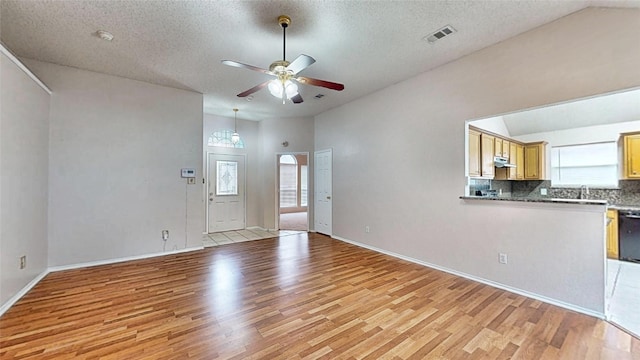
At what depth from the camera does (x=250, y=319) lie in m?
2.46

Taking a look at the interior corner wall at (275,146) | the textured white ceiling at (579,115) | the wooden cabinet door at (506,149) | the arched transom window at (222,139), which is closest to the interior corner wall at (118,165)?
the arched transom window at (222,139)

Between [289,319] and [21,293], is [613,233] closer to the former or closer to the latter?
[289,319]

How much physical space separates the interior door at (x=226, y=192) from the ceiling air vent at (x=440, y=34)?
5432mm

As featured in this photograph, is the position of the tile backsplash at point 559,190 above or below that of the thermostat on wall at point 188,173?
below

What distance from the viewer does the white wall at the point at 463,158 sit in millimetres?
2543

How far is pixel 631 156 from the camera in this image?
4.28 m

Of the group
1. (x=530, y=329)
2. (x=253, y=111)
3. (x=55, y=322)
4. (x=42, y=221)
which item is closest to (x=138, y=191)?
(x=42, y=221)

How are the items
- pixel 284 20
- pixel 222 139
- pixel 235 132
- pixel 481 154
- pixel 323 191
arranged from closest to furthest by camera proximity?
pixel 284 20
pixel 481 154
pixel 323 191
pixel 222 139
pixel 235 132

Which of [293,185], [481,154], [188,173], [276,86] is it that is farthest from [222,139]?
[481,154]

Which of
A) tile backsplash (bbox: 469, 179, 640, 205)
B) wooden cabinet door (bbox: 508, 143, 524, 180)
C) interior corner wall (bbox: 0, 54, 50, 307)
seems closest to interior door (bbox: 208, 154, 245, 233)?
interior corner wall (bbox: 0, 54, 50, 307)

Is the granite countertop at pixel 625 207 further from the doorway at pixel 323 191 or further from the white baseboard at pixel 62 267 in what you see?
the white baseboard at pixel 62 267

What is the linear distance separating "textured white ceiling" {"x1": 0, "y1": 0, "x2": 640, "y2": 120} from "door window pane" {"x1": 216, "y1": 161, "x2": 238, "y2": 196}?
9.55 feet

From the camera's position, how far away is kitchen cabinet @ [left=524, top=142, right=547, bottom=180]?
5414mm

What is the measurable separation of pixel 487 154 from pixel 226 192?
5.98m
